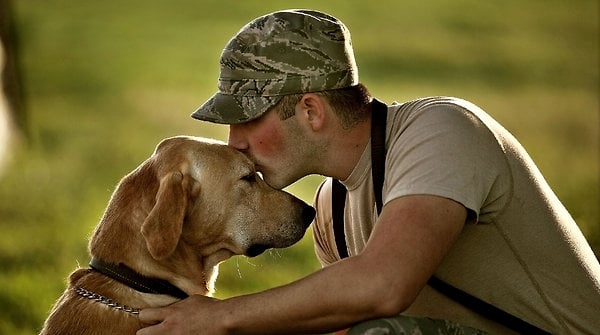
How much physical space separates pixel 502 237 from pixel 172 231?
1.23 m

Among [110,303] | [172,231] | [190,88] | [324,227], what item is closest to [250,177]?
[172,231]

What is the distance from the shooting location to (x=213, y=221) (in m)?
4.58

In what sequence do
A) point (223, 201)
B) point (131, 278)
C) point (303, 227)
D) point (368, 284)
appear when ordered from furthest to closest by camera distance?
point (303, 227)
point (223, 201)
point (131, 278)
point (368, 284)

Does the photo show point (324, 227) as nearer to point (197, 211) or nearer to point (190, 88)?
point (197, 211)

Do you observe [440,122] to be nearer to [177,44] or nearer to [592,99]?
[592,99]

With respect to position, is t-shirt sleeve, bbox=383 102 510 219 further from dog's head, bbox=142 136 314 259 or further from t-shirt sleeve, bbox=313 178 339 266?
t-shirt sleeve, bbox=313 178 339 266

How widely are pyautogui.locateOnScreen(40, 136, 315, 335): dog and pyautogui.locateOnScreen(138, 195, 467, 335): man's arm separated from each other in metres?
0.42

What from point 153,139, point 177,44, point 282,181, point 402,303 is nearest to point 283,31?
point 282,181

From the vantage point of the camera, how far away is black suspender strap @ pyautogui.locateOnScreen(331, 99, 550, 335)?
423 centimetres

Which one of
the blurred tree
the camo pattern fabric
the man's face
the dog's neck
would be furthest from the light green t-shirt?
the blurred tree

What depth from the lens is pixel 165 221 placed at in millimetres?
4270

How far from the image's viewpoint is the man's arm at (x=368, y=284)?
3828 millimetres

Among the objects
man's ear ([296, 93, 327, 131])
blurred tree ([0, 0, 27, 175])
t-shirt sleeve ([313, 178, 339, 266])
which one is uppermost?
man's ear ([296, 93, 327, 131])

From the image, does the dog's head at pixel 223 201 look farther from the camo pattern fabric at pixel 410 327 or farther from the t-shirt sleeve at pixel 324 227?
the camo pattern fabric at pixel 410 327
